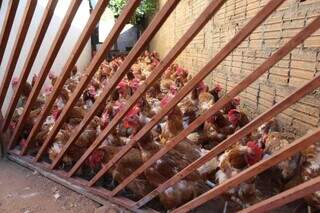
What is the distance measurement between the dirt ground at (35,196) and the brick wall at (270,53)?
197 cm

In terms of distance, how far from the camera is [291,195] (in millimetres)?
1480

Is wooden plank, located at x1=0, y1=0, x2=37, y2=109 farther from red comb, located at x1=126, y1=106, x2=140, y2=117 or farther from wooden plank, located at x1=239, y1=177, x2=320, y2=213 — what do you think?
wooden plank, located at x1=239, y1=177, x2=320, y2=213

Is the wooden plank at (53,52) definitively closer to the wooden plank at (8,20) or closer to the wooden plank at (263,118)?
the wooden plank at (8,20)

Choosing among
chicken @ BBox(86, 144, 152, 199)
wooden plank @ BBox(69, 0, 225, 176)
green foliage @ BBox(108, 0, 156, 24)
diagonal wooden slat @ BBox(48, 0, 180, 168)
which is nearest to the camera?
wooden plank @ BBox(69, 0, 225, 176)

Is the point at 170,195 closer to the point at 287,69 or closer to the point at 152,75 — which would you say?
the point at 152,75

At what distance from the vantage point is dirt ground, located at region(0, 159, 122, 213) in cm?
271

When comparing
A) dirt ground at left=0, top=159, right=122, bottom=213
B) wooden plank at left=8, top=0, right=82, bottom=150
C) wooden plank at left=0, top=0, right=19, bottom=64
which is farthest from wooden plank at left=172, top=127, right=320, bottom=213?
wooden plank at left=0, top=0, right=19, bottom=64

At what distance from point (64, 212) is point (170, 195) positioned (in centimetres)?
90

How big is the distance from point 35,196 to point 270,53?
2691mm

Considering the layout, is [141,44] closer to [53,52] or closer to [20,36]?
[53,52]

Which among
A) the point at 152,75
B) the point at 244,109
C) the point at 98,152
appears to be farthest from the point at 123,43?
the point at 152,75

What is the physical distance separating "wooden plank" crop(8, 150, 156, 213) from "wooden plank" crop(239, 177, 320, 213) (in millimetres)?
1112

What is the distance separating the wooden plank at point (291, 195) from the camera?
1.39 metres

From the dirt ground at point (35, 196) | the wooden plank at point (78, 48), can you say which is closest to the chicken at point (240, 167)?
the dirt ground at point (35, 196)
